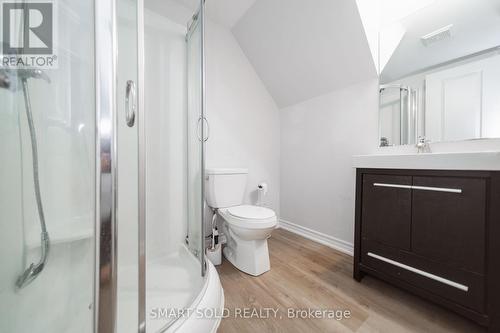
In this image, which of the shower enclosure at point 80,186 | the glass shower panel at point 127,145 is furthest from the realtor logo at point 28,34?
the glass shower panel at point 127,145

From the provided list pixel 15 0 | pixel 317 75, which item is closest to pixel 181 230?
pixel 15 0

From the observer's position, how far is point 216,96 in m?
1.80

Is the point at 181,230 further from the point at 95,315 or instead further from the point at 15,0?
the point at 15,0

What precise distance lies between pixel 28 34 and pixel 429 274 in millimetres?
2149

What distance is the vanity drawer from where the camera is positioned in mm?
816

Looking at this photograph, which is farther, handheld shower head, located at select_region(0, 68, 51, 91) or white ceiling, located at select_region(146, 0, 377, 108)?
white ceiling, located at select_region(146, 0, 377, 108)

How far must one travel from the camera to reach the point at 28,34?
79 cm

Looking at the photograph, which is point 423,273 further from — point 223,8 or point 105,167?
point 223,8

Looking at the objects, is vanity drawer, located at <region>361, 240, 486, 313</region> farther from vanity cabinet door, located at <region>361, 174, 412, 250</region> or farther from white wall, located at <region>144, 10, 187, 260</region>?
white wall, located at <region>144, 10, 187, 260</region>

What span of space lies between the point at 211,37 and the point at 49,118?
4.94 ft

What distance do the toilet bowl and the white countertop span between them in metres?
0.74

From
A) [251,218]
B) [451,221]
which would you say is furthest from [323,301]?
[451,221]

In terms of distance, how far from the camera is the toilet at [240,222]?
1269mm

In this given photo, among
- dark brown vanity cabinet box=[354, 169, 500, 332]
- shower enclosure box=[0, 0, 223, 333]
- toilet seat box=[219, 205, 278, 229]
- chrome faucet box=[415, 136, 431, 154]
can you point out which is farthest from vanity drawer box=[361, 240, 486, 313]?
shower enclosure box=[0, 0, 223, 333]
